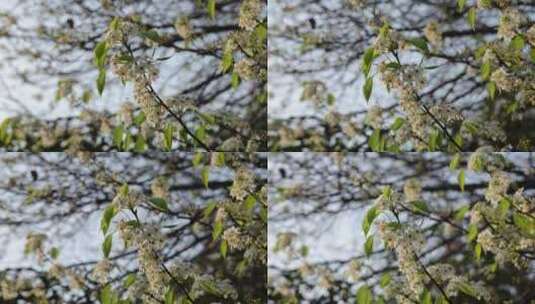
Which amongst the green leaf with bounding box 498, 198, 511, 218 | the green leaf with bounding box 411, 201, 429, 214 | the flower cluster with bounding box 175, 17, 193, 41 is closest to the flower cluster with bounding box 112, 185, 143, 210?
the flower cluster with bounding box 175, 17, 193, 41

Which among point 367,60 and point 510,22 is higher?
point 510,22

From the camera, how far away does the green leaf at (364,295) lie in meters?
2.86

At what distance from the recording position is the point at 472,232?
282 centimetres

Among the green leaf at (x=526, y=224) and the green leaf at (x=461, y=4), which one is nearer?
the green leaf at (x=526, y=224)

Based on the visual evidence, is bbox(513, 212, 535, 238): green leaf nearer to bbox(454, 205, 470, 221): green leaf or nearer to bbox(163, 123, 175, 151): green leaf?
bbox(454, 205, 470, 221): green leaf

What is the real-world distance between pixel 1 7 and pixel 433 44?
1424 mm

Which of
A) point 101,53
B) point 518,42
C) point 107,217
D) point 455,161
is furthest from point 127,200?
point 518,42

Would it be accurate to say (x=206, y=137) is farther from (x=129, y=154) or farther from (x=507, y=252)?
(x=507, y=252)

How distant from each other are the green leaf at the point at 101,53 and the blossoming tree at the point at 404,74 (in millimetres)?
552

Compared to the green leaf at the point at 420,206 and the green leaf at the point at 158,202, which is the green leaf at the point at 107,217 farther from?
the green leaf at the point at 420,206

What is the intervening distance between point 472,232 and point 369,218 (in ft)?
1.09

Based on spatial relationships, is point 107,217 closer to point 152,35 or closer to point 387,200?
point 152,35

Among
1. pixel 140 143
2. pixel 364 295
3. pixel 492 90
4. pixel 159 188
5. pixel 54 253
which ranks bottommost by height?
pixel 364 295

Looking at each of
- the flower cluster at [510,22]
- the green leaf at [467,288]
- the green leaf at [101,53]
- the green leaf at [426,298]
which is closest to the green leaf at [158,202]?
the green leaf at [101,53]
